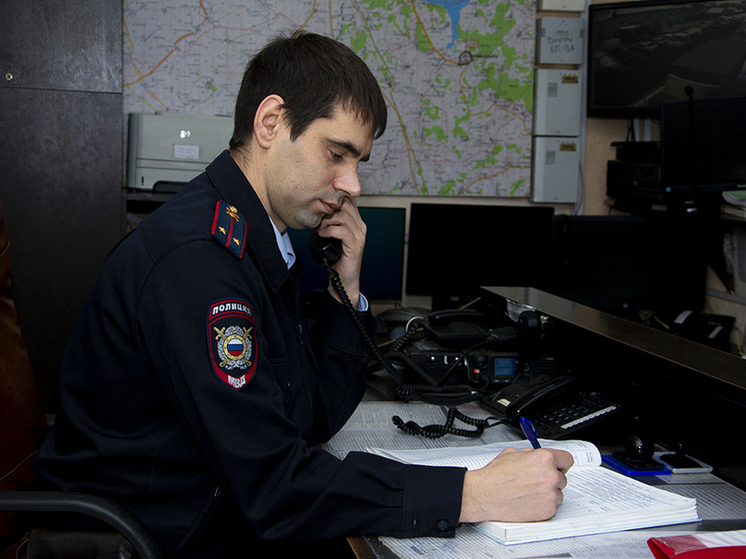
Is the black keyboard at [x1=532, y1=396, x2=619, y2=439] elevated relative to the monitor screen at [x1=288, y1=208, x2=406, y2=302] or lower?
lower

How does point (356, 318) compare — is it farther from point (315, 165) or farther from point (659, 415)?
point (659, 415)

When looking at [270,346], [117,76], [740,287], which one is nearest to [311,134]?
[270,346]

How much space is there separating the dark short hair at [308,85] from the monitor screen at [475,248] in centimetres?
Result: 173

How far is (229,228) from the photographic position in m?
0.91

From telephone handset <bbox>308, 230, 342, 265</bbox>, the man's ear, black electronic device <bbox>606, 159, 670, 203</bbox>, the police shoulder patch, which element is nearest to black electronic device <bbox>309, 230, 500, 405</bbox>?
telephone handset <bbox>308, 230, 342, 265</bbox>

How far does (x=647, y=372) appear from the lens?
108 cm

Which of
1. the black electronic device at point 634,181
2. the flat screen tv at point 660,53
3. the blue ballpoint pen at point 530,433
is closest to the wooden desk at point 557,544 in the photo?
the blue ballpoint pen at point 530,433

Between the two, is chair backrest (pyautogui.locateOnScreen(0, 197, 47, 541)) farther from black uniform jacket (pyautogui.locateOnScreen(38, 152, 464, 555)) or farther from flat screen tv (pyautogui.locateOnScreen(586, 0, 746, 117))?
flat screen tv (pyautogui.locateOnScreen(586, 0, 746, 117))

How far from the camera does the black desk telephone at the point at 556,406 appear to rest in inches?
43.4

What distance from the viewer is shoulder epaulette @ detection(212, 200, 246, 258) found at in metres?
0.88

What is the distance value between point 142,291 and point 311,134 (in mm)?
362

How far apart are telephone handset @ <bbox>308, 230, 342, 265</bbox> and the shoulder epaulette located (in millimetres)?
356

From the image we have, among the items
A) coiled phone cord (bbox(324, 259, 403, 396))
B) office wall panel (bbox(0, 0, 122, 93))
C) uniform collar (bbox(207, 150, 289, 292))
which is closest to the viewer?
uniform collar (bbox(207, 150, 289, 292))

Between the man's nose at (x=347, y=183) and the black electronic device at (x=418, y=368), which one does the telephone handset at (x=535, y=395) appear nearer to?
the black electronic device at (x=418, y=368)
